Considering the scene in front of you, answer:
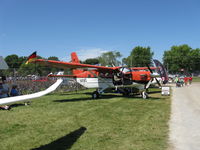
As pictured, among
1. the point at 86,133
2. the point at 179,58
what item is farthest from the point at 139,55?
the point at 86,133

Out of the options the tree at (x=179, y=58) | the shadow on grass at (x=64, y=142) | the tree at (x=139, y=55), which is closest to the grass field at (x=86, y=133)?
the shadow on grass at (x=64, y=142)

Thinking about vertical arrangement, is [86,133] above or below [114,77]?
below

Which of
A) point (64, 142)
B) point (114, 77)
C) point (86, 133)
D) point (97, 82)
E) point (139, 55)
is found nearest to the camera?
point (64, 142)

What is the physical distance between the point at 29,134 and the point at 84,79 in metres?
10.4

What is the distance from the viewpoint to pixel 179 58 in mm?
77250

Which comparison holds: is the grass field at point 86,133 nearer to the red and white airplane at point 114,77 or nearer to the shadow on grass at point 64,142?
the shadow on grass at point 64,142

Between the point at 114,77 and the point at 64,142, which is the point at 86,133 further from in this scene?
the point at 114,77

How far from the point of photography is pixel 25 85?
16.9 meters

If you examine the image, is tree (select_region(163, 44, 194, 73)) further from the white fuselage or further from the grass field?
the grass field

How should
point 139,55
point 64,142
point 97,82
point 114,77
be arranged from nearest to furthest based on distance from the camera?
point 64,142 → point 114,77 → point 97,82 → point 139,55

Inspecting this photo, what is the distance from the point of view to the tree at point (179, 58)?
246ft

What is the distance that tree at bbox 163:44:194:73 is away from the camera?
74938 millimetres

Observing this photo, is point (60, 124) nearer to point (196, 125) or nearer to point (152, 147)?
point (152, 147)

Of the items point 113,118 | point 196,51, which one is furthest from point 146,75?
point 196,51
